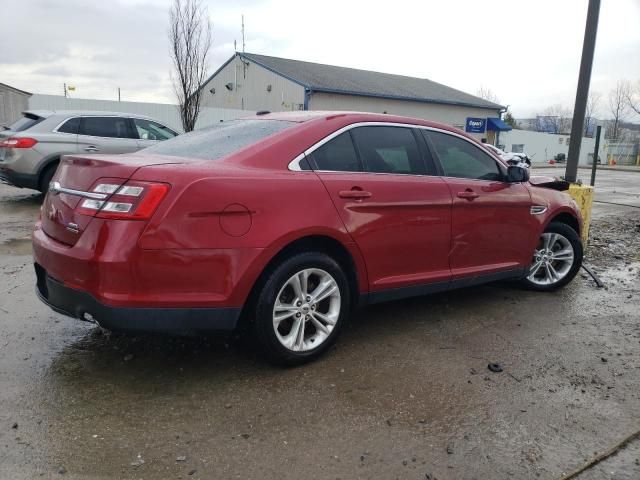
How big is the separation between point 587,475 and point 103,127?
9563 mm

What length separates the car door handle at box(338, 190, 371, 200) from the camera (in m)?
3.53

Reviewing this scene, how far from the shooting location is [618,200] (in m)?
14.2

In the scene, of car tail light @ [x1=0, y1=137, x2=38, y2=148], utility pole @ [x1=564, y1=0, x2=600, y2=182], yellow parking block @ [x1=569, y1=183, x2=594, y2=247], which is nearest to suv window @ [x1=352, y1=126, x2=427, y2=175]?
yellow parking block @ [x1=569, y1=183, x2=594, y2=247]

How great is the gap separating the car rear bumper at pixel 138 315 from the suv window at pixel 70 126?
23.5 feet

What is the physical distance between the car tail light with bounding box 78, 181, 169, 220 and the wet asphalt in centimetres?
104

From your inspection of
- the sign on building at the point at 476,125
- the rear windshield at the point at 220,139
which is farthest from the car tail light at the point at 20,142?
the sign on building at the point at 476,125

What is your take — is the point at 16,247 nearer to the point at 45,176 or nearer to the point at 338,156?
the point at 45,176

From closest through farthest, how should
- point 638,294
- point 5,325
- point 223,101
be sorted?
point 5,325, point 638,294, point 223,101

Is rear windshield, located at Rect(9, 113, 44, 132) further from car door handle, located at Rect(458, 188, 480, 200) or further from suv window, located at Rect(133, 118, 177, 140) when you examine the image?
car door handle, located at Rect(458, 188, 480, 200)

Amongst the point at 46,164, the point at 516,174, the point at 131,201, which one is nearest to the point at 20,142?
the point at 46,164

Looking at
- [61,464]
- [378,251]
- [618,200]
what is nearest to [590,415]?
[378,251]

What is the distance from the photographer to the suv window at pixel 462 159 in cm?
434

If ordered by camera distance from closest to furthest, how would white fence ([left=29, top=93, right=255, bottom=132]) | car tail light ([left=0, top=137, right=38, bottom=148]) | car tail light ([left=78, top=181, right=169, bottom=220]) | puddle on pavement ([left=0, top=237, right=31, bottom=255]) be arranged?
car tail light ([left=78, top=181, right=169, bottom=220]) → puddle on pavement ([left=0, top=237, right=31, bottom=255]) → car tail light ([left=0, top=137, right=38, bottom=148]) → white fence ([left=29, top=93, right=255, bottom=132])

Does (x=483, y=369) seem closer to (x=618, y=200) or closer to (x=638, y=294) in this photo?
(x=638, y=294)
